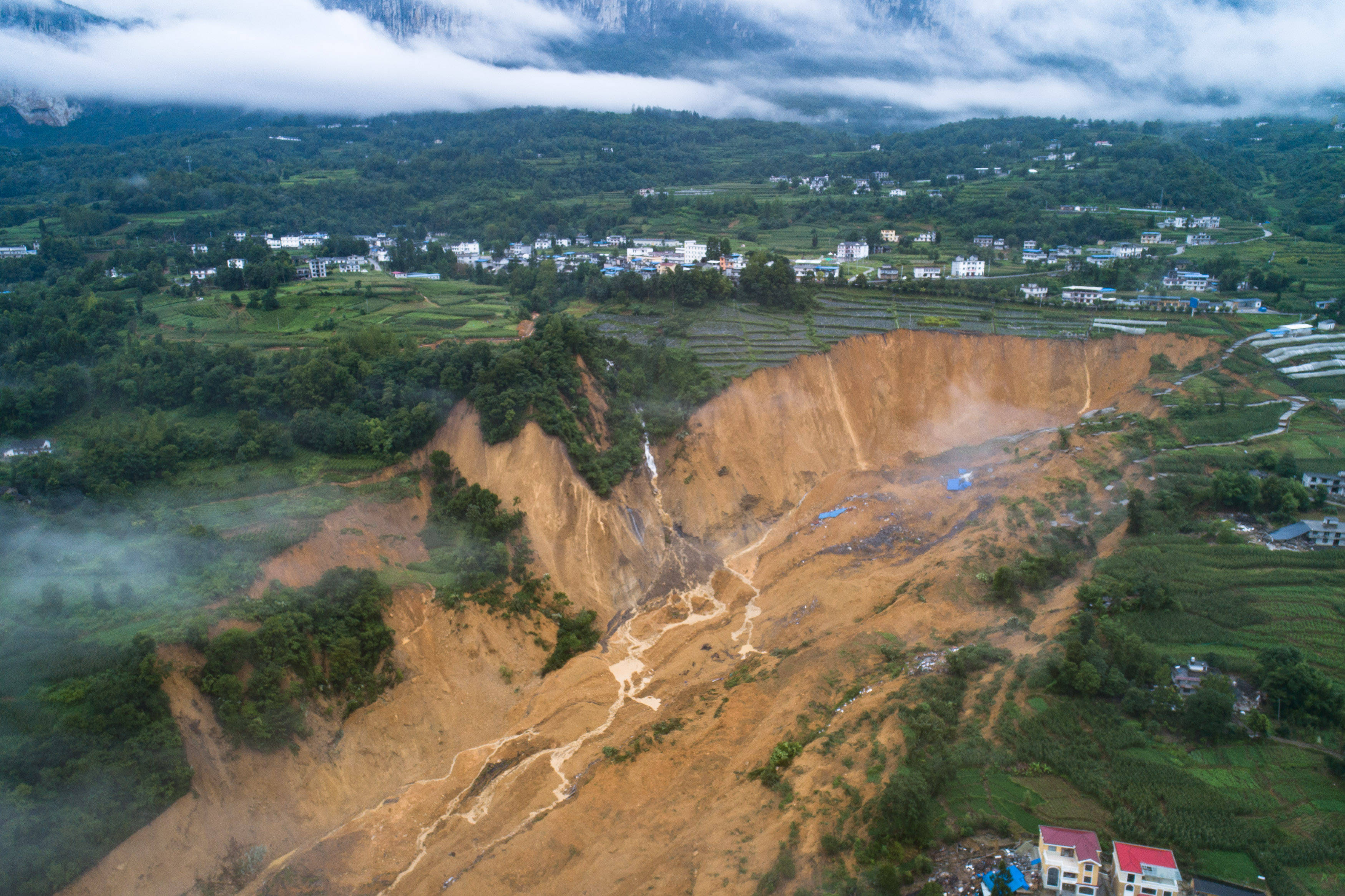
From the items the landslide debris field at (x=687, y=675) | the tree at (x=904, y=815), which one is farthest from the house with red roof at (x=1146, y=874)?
the tree at (x=904, y=815)

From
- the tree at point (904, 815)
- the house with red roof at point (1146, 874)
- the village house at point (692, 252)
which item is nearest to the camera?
the house with red roof at point (1146, 874)

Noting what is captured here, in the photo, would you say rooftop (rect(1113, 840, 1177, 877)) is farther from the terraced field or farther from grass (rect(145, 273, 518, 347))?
grass (rect(145, 273, 518, 347))

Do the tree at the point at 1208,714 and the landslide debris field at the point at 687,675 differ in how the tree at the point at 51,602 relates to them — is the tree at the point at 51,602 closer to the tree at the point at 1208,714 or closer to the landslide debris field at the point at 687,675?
the landslide debris field at the point at 687,675

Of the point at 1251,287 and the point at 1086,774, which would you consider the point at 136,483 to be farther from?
the point at 1251,287

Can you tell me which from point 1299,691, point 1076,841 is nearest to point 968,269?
point 1299,691

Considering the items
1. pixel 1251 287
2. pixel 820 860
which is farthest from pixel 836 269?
pixel 820 860

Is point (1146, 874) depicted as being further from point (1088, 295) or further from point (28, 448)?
point (1088, 295)
